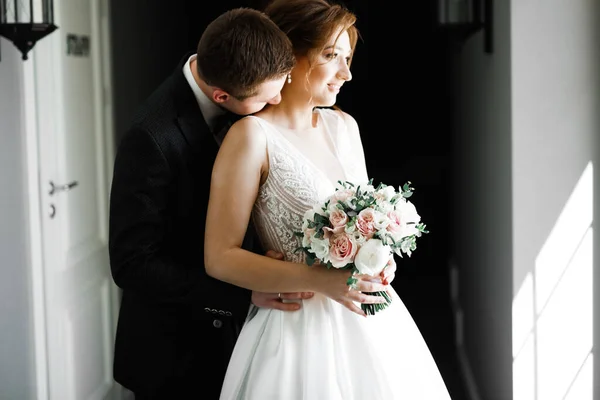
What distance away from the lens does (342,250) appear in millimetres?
1902

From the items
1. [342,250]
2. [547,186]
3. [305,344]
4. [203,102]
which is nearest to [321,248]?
[342,250]

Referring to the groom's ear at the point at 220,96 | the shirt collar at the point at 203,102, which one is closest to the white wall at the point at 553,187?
the shirt collar at the point at 203,102

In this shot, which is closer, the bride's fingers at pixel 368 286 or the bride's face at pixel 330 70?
the bride's fingers at pixel 368 286

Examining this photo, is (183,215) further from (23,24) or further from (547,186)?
(547,186)

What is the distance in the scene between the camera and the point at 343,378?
2.09 metres

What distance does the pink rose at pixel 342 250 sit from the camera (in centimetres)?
190

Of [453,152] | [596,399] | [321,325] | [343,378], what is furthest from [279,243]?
[453,152]

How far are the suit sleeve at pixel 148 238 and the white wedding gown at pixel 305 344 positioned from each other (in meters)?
0.13

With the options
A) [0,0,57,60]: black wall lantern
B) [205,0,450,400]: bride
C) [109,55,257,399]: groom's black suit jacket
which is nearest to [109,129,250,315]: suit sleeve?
[109,55,257,399]: groom's black suit jacket

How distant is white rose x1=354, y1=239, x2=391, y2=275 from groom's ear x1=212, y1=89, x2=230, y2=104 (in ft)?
1.56

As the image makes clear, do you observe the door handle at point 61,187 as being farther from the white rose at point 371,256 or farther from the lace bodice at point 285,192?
the white rose at point 371,256

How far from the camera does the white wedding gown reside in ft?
6.82

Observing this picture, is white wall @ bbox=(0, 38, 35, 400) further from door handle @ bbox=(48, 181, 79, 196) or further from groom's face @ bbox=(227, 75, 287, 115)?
groom's face @ bbox=(227, 75, 287, 115)

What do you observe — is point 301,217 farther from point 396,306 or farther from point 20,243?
point 20,243
